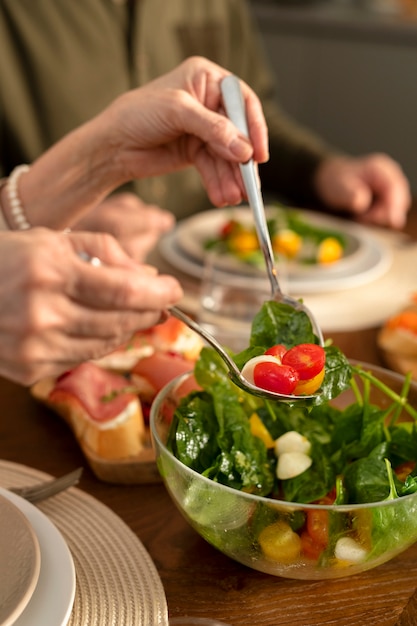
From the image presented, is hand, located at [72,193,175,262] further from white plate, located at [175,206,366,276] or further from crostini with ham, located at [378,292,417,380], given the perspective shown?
crostini with ham, located at [378,292,417,380]

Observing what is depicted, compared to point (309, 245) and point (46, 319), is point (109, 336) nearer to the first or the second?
point (46, 319)

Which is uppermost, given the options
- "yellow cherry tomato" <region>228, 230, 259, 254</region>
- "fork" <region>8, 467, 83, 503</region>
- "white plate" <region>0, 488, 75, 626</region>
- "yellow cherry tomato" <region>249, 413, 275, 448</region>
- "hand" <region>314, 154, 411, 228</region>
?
"white plate" <region>0, 488, 75, 626</region>

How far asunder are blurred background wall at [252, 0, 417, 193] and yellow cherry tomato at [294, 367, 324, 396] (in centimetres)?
317

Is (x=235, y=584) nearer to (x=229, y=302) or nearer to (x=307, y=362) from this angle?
(x=307, y=362)

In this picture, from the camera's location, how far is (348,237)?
164 cm

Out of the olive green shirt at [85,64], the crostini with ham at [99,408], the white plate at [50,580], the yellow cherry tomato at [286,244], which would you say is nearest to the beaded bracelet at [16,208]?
the crostini with ham at [99,408]

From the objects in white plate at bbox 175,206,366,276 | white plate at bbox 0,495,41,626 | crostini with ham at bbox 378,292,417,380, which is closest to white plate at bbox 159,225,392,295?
white plate at bbox 175,206,366,276

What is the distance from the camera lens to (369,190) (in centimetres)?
186

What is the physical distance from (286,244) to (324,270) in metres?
0.14

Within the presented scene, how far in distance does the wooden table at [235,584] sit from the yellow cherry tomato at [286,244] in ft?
2.64

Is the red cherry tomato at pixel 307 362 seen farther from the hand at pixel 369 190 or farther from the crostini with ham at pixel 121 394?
the hand at pixel 369 190

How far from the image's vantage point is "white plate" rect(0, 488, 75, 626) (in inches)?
22.9

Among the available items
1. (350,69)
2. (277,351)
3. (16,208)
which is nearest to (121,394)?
(277,351)

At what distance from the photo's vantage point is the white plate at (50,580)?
582mm
